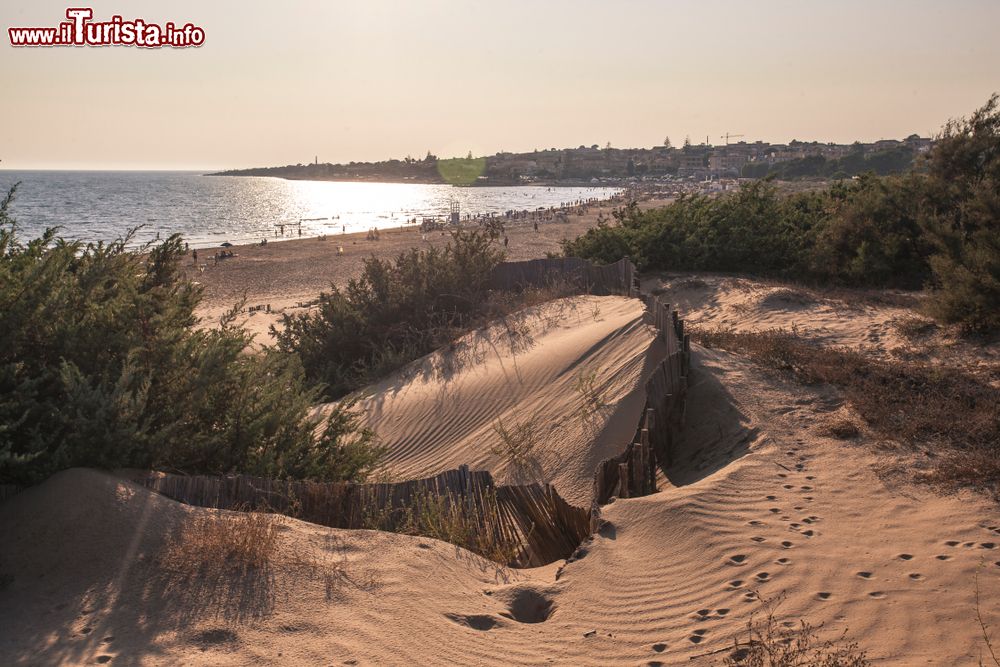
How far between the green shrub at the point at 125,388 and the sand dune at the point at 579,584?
18.2 inches

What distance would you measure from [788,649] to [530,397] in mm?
6424

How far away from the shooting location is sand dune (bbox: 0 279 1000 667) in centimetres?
414

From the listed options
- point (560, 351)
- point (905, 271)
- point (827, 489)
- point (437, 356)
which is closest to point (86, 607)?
point (827, 489)

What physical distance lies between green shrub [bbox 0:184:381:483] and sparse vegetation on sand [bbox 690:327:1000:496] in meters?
5.16

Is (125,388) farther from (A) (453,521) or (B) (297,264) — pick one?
(B) (297,264)

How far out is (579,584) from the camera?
5.13m

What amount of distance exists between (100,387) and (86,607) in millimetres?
1702

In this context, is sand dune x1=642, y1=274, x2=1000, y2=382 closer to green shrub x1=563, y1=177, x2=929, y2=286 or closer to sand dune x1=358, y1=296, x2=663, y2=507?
green shrub x1=563, y1=177, x2=929, y2=286

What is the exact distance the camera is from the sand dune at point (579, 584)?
4.14 meters

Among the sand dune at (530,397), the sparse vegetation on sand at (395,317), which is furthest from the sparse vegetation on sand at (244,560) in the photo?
the sparse vegetation on sand at (395,317)

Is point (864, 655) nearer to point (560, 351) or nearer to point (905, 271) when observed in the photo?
point (560, 351)

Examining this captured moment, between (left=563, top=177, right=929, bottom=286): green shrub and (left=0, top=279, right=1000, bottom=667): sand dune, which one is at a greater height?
(left=563, top=177, right=929, bottom=286): green shrub

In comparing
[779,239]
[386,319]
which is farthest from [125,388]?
[779,239]

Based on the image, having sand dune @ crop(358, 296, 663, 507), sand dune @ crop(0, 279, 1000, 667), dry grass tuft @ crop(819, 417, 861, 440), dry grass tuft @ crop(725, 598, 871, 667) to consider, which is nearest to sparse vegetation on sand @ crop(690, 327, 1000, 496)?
dry grass tuft @ crop(819, 417, 861, 440)
